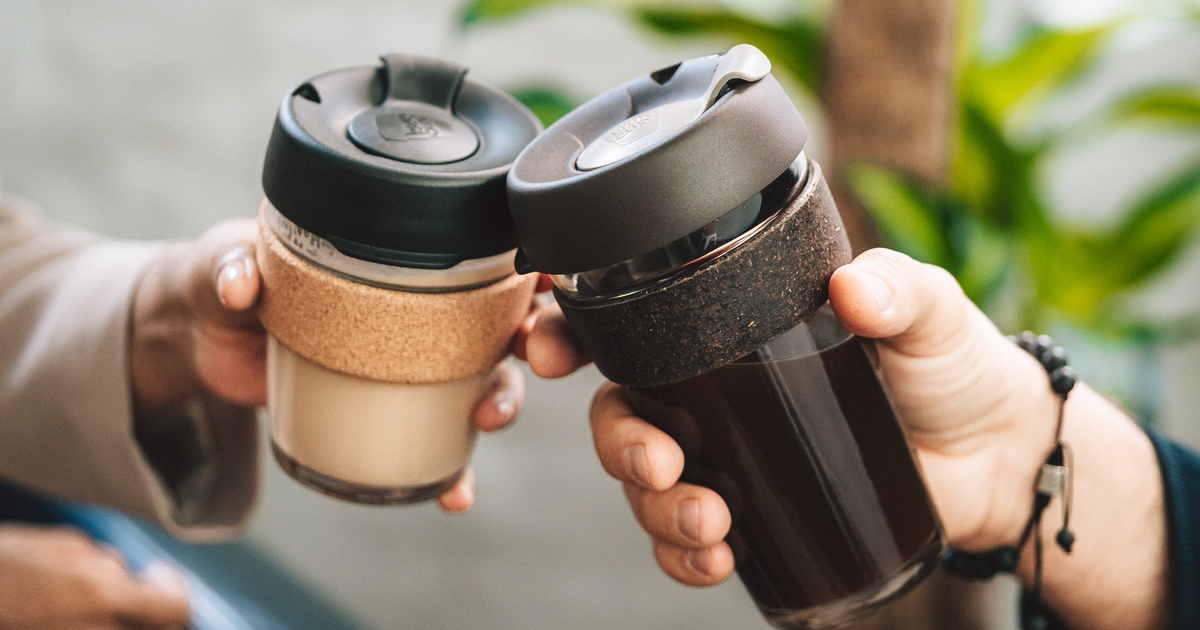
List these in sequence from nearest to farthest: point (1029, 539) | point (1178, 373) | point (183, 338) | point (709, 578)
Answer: point (709, 578)
point (1029, 539)
point (183, 338)
point (1178, 373)

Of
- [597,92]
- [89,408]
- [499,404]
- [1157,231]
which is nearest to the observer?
[499,404]

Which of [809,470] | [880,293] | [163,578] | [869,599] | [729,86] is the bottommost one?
[163,578]

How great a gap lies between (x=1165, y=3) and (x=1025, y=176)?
0.25 meters

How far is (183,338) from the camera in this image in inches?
33.0

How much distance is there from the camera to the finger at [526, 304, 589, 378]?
59 centimetres

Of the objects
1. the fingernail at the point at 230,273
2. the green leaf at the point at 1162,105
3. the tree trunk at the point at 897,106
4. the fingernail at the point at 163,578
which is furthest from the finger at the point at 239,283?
the green leaf at the point at 1162,105

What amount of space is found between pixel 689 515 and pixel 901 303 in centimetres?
19

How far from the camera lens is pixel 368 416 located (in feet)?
1.79

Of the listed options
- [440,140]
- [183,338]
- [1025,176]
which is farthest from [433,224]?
[1025,176]

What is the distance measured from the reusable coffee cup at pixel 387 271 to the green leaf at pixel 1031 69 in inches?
27.6

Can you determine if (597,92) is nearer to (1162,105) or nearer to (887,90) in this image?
(887,90)

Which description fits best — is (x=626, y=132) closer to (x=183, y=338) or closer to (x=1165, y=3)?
(x=183, y=338)

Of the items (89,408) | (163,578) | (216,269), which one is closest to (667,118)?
(216,269)

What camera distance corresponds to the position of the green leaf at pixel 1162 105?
90 centimetres
